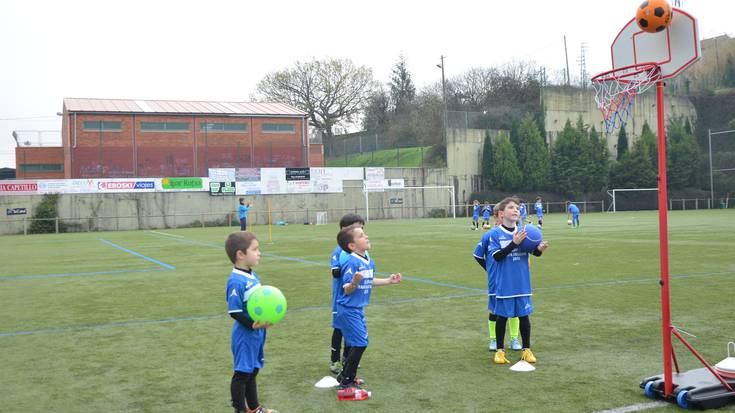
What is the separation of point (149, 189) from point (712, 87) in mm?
61775

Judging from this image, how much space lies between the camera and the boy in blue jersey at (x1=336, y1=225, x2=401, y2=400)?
18.5ft

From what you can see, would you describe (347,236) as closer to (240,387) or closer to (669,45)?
(240,387)

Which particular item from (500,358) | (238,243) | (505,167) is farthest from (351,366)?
(505,167)

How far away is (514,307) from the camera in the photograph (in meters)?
6.68

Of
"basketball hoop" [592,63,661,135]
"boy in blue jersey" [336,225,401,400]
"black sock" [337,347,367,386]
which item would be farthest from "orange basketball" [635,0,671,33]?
"black sock" [337,347,367,386]

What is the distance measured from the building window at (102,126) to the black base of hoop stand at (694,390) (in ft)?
175

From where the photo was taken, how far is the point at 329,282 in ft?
44.2

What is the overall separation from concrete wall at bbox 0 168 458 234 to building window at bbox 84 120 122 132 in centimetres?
874

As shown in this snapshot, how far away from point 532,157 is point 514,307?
5665 centimetres

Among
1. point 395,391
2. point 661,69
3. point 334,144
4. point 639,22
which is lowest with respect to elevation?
point 395,391

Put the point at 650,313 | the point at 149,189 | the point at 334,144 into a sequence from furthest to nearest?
1. the point at 334,144
2. the point at 149,189
3. the point at 650,313

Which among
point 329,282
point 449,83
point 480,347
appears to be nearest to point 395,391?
point 480,347

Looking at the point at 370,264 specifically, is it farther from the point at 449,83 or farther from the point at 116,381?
the point at 449,83

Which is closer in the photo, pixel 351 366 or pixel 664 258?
pixel 664 258
